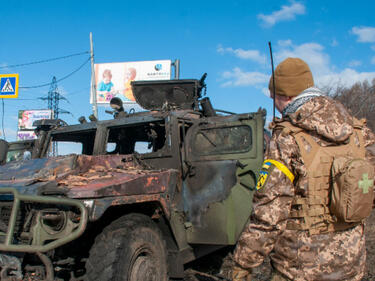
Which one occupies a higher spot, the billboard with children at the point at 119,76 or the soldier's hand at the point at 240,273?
the billboard with children at the point at 119,76

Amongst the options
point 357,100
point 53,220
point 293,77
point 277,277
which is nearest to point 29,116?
point 357,100

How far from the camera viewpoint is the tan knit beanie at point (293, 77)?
2167mm

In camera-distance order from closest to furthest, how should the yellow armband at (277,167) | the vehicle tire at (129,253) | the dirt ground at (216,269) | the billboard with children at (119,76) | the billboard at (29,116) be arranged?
the yellow armband at (277,167)
the vehicle tire at (129,253)
the dirt ground at (216,269)
the billboard with children at (119,76)
the billboard at (29,116)

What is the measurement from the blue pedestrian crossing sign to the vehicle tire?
938 cm

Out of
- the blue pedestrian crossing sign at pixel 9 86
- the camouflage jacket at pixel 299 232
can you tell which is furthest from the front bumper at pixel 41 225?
the blue pedestrian crossing sign at pixel 9 86

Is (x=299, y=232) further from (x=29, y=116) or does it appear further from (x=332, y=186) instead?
(x=29, y=116)

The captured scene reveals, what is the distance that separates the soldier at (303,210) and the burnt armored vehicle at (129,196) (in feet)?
3.96

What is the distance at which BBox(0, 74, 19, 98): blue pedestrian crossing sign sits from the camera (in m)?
11.2

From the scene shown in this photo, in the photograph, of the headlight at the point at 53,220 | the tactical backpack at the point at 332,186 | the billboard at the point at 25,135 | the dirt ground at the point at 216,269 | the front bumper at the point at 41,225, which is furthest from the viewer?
the billboard at the point at 25,135

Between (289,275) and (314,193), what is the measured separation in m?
0.45

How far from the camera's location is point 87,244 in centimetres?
312

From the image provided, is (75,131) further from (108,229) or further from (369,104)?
(369,104)

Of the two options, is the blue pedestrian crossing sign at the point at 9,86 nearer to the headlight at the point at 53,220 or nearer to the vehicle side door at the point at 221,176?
the vehicle side door at the point at 221,176

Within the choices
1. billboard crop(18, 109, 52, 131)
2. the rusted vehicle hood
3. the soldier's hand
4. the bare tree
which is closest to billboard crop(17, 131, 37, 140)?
billboard crop(18, 109, 52, 131)
